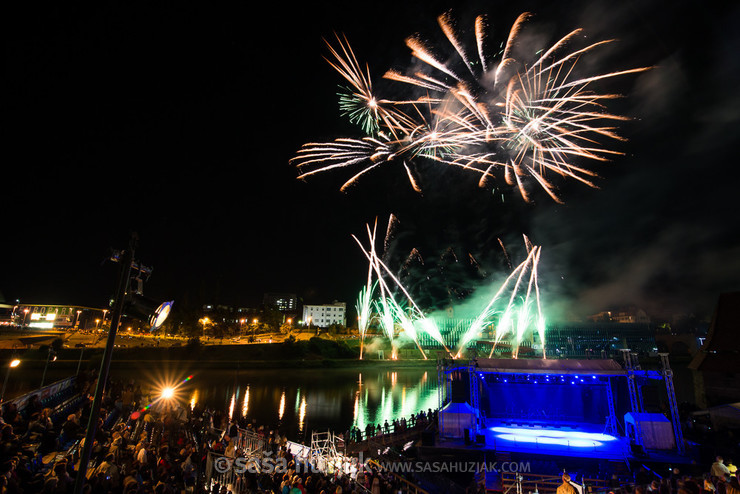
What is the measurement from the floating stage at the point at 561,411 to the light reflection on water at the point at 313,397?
12014 mm

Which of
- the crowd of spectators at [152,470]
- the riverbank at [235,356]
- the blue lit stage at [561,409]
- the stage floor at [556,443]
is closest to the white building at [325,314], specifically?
the riverbank at [235,356]

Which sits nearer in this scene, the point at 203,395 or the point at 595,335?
the point at 203,395

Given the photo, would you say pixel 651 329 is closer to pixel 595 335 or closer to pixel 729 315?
pixel 595 335

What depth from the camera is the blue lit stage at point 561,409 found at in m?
15.2

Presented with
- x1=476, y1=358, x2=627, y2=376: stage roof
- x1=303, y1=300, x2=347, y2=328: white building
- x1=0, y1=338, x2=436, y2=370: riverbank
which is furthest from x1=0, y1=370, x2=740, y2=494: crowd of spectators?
x1=303, y1=300, x2=347, y2=328: white building

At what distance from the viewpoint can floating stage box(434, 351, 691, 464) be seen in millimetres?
15023

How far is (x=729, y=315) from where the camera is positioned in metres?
28.6

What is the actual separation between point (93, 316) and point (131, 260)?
102 metres

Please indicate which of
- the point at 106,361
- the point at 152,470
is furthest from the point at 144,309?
the point at 152,470

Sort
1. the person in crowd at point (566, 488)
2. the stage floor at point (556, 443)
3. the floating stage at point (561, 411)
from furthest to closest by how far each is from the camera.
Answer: the floating stage at point (561, 411) → the stage floor at point (556, 443) → the person in crowd at point (566, 488)

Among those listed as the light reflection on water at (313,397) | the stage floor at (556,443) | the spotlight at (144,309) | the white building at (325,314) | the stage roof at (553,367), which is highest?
the white building at (325,314)

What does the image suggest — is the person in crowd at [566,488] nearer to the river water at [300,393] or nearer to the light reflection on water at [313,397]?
the river water at [300,393]

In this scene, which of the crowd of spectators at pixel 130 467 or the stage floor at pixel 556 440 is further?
the stage floor at pixel 556 440

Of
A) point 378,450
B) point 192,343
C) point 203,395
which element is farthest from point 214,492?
point 192,343
